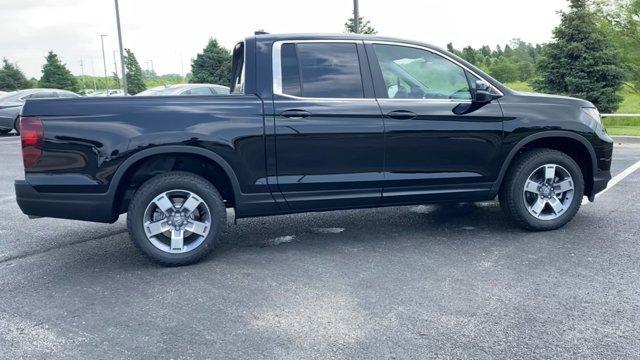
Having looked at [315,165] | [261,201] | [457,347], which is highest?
[315,165]

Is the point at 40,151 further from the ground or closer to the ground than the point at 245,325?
further from the ground

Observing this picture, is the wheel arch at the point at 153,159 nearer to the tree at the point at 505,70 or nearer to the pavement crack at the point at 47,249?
the pavement crack at the point at 47,249

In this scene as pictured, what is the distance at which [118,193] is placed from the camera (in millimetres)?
4293

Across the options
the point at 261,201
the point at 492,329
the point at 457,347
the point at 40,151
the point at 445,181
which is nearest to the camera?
the point at 457,347

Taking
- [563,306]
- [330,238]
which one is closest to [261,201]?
[330,238]

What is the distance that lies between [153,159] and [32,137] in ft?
2.92

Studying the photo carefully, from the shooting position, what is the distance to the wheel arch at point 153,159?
4.11 metres

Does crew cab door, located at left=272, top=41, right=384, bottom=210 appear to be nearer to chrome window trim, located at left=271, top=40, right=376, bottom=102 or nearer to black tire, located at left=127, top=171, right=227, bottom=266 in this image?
chrome window trim, located at left=271, top=40, right=376, bottom=102

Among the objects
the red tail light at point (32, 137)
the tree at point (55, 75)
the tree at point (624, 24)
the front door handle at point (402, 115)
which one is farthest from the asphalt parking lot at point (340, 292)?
the tree at point (55, 75)

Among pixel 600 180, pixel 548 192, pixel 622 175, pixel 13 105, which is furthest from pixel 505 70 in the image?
pixel 548 192

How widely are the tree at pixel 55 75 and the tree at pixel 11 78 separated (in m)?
2.53

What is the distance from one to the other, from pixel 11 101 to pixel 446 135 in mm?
16075

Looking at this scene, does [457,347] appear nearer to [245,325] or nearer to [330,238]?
[245,325]

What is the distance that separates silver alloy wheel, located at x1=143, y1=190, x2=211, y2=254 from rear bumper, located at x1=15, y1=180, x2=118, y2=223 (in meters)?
0.36
